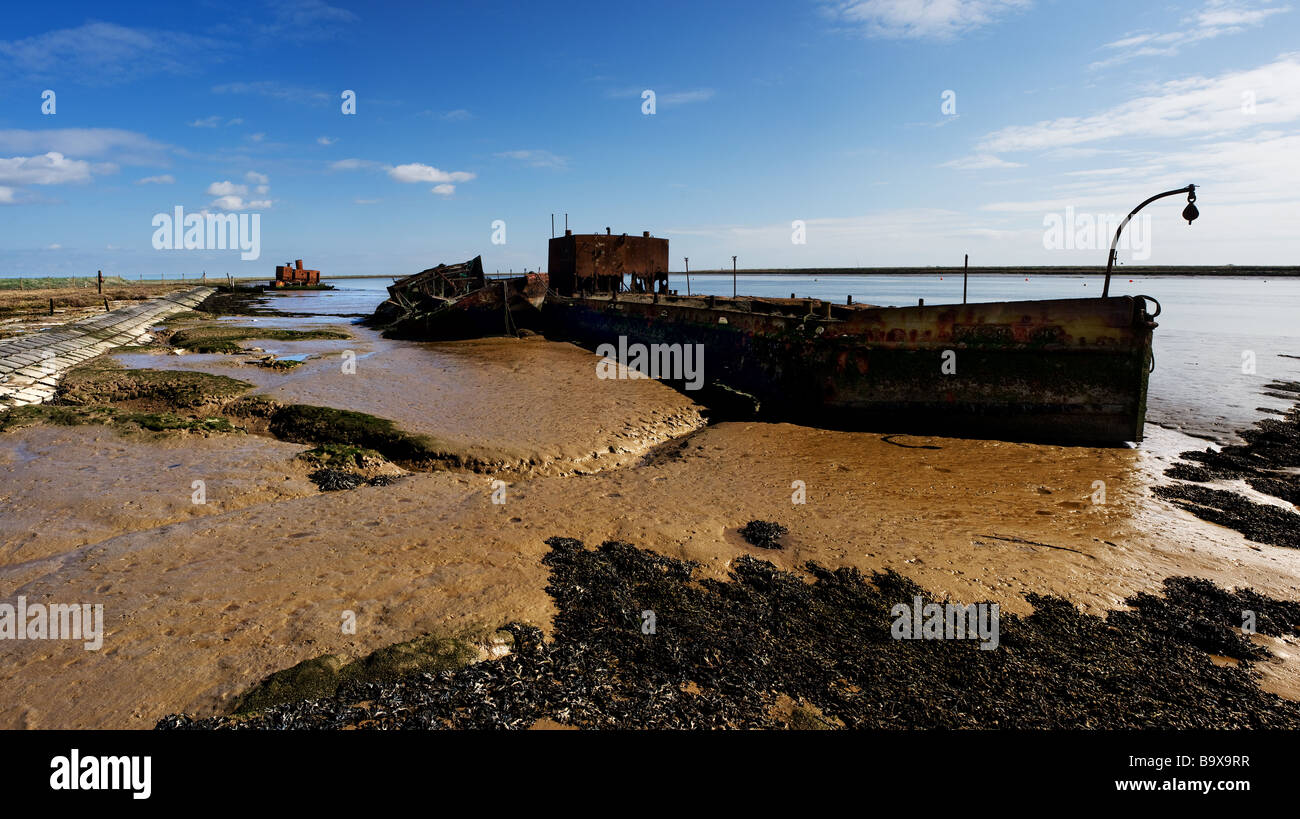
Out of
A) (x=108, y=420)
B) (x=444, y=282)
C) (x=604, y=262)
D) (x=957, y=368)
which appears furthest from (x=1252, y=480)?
(x=444, y=282)

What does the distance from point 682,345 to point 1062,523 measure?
32.7ft

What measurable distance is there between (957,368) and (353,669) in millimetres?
10067

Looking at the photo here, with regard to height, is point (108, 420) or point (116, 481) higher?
point (108, 420)

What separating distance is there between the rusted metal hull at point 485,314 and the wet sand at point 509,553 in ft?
57.5

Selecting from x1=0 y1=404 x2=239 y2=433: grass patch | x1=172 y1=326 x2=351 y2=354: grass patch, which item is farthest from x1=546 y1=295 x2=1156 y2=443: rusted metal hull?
x1=172 y1=326 x2=351 y2=354: grass patch

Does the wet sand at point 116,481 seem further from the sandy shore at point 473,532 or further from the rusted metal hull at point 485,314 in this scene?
the rusted metal hull at point 485,314

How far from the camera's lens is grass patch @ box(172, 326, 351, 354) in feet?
59.7

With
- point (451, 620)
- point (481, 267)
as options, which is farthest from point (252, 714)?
point (481, 267)

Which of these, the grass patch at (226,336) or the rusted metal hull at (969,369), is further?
the grass patch at (226,336)

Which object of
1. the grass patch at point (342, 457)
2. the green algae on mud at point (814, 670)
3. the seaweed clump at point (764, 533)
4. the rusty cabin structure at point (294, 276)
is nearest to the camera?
the green algae on mud at point (814, 670)

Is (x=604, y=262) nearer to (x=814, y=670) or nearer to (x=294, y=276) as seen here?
(x=814, y=670)

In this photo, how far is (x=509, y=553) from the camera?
18.1 ft

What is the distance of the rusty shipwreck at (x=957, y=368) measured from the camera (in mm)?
9617

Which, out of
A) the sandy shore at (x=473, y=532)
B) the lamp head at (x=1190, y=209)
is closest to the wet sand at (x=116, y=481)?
the sandy shore at (x=473, y=532)
